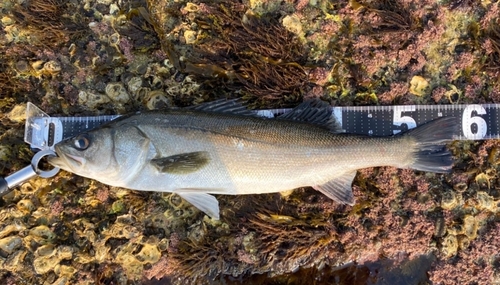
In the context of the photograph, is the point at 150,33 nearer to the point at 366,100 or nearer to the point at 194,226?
the point at 194,226

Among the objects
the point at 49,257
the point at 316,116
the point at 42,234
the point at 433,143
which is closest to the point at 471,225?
the point at 433,143

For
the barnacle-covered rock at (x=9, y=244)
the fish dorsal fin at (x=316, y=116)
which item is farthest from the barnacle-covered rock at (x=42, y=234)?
the fish dorsal fin at (x=316, y=116)

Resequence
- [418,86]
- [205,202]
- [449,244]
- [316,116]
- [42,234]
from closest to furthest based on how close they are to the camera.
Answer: [205,202]
[316,116]
[449,244]
[42,234]
[418,86]

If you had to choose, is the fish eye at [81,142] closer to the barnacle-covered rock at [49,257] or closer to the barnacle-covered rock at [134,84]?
the barnacle-covered rock at [134,84]

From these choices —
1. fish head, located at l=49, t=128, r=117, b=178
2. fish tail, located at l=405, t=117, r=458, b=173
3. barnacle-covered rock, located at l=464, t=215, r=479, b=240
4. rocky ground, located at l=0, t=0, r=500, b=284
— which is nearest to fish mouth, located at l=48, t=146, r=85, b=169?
fish head, located at l=49, t=128, r=117, b=178

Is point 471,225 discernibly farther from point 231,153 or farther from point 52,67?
point 52,67

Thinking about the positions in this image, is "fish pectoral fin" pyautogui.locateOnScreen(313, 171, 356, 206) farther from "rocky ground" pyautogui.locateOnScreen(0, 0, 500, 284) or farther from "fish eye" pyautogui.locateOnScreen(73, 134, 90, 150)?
"fish eye" pyautogui.locateOnScreen(73, 134, 90, 150)

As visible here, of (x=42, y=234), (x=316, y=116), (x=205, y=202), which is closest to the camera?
(x=205, y=202)
